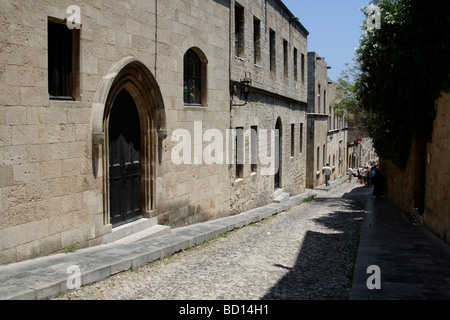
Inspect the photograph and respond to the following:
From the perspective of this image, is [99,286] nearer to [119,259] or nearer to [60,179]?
[119,259]

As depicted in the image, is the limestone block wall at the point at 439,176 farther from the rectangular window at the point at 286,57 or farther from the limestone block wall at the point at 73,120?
the rectangular window at the point at 286,57

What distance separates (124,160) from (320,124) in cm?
2184

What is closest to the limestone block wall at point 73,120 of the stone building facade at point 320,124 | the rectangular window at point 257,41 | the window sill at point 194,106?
the window sill at point 194,106

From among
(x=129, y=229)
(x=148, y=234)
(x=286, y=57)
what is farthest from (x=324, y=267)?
(x=286, y=57)

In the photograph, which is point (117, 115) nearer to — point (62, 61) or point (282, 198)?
point (62, 61)

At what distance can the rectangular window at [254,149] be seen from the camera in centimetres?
1383

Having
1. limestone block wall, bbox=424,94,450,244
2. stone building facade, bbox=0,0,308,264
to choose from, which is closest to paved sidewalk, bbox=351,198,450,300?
limestone block wall, bbox=424,94,450,244

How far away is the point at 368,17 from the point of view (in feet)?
44.4

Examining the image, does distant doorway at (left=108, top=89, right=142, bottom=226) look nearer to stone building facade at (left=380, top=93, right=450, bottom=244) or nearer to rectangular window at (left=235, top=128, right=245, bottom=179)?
rectangular window at (left=235, top=128, right=245, bottom=179)

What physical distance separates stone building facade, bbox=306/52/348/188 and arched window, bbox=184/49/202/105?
54.7ft

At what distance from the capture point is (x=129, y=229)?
7.89 m

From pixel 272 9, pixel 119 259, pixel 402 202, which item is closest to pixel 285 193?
pixel 402 202

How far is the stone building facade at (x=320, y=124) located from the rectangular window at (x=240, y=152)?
46.2 ft

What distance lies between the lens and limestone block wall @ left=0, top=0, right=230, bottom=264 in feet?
18.1
